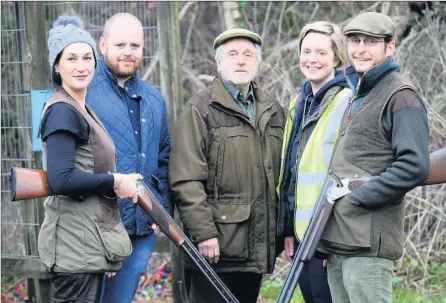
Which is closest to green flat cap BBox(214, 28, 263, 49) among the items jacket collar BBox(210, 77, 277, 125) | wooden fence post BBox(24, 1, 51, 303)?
jacket collar BBox(210, 77, 277, 125)

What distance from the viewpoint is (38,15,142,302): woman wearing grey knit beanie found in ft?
12.8

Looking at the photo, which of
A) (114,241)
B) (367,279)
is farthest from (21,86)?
(367,279)

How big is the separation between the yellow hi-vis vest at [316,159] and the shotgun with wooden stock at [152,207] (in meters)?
0.55

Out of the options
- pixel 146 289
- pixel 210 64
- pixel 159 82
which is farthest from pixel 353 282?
pixel 210 64

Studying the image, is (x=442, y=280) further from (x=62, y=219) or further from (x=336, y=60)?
→ (x=62, y=219)

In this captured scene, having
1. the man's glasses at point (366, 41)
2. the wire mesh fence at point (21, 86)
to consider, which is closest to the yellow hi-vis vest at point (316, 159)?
the man's glasses at point (366, 41)

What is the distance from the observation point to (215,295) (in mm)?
4777

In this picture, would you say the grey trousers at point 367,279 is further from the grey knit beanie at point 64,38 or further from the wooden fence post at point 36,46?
the wooden fence post at point 36,46

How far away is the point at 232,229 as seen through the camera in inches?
182

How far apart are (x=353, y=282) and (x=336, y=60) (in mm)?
1379

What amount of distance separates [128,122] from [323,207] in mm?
1265

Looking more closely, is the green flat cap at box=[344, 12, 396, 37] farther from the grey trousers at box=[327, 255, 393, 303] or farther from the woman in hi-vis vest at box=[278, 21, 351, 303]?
the grey trousers at box=[327, 255, 393, 303]

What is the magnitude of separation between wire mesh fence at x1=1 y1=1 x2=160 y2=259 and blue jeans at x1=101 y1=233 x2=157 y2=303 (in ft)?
4.55

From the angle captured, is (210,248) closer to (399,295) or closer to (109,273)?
(109,273)
